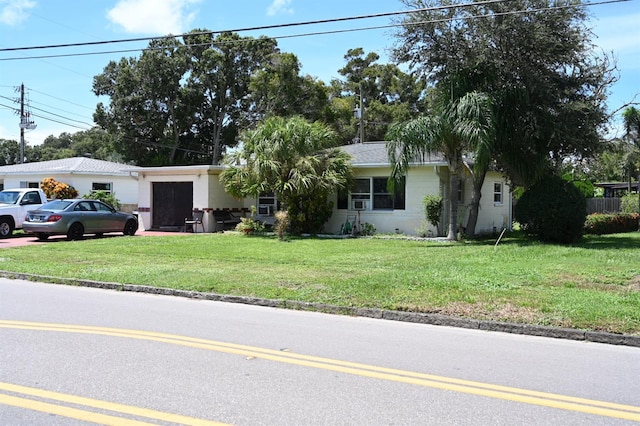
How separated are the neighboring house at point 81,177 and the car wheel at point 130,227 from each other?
8548 millimetres

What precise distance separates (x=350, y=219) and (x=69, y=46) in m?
12.1

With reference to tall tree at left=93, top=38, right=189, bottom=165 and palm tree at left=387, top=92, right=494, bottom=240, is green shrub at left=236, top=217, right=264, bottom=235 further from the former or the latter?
tall tree at left=93, top=38, right=189, bottom=165

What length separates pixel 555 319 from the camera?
809cm

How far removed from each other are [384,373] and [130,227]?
19.6 meters

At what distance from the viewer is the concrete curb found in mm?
7531

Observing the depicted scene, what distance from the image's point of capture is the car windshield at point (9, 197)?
2289cm

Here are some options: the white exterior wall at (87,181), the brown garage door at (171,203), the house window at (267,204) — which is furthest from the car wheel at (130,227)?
the white exterior wall at (87,181)

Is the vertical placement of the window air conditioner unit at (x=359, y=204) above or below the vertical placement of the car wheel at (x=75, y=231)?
above

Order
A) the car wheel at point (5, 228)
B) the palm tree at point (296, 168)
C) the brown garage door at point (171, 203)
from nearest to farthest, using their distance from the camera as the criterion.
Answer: the palm tree at point (296, 168)
the car wheel at point (5, 228)
the brown garage door at point (171, 203)

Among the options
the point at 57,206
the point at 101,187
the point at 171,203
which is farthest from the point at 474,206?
the point at 101,187

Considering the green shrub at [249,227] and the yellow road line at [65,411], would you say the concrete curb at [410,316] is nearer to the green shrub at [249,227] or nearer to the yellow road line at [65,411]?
the yellow road line at [65,411]

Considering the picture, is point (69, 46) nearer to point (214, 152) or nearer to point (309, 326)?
point (309, 326)

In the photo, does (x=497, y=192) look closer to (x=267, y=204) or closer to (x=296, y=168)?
(x=296, y=168)

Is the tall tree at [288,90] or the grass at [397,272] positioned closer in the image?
the grass at [397,272]
